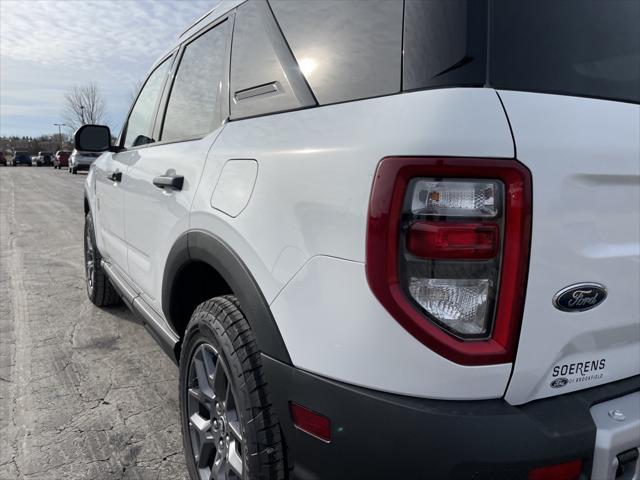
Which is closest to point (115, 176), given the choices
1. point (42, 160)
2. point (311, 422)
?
point (311, 422)

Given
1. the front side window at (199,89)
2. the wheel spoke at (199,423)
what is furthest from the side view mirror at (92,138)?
the wheel spoke at (199,423)

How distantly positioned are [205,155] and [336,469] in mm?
1253

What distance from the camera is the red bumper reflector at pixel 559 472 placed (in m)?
1.22

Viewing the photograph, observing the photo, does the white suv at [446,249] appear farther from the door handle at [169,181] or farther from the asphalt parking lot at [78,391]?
the asphalt parking lot at [78,391]

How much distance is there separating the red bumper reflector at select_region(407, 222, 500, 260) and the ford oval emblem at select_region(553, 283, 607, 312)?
22 centimetres

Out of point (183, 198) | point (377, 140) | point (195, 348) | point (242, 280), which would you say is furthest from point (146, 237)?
point (377, 140)

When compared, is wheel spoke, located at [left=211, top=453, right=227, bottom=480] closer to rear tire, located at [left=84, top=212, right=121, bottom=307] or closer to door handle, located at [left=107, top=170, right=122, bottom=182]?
door handle, located at [left=107, top=170, right=122, bottom=182]

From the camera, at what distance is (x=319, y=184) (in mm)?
1354

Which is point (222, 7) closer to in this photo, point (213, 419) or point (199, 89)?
point (199, 89)

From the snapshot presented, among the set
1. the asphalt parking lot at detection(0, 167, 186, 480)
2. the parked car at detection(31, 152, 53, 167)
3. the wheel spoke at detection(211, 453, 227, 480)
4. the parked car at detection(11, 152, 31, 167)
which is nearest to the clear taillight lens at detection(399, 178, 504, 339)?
the wheel spoke at detection(211, 453, 227, 480)

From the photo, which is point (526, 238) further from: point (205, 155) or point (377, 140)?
point (205, 155)

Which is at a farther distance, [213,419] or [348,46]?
[213,419]

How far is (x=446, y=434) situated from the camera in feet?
3.92

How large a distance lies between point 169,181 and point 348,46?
1.12 meters
